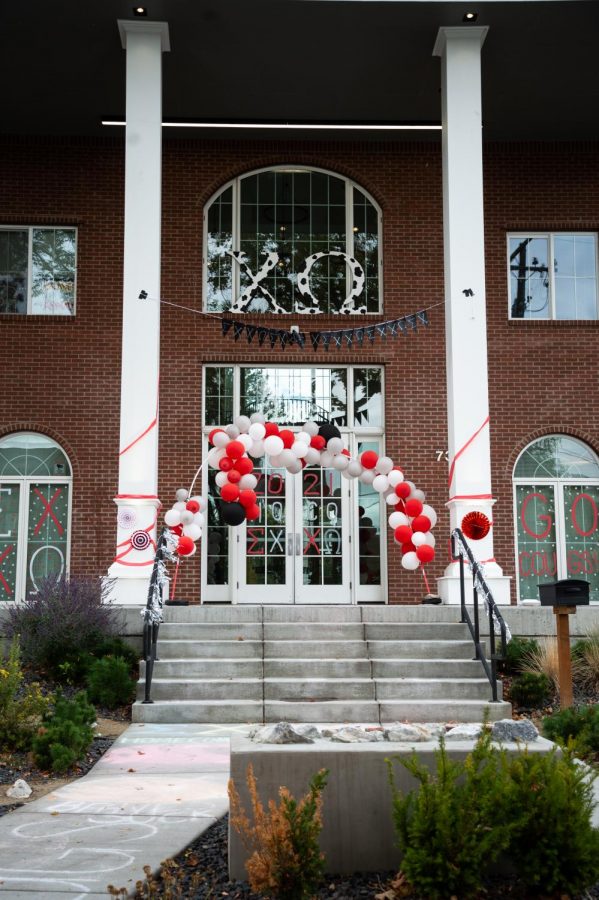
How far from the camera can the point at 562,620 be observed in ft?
32.4

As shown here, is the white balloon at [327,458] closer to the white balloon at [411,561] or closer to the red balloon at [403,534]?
the red balloon at [403,534]

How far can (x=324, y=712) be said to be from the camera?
9.55m

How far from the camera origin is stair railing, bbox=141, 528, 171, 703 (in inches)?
384

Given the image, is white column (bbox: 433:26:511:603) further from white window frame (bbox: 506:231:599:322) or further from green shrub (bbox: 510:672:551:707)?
white window frame (bbox: 506:231:599:322)

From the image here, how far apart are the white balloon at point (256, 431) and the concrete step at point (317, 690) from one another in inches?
126

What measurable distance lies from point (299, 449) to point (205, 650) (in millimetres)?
2801

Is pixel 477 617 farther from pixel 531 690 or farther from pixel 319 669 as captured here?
pixel 319 669

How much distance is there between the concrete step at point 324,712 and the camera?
9.54 m

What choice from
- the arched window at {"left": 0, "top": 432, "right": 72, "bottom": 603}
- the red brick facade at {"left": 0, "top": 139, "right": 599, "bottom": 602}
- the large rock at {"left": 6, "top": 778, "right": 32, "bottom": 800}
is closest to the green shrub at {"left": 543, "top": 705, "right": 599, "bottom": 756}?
the large rock at {"left": 6, "top": 778, "right": 32, "bottom": 800}

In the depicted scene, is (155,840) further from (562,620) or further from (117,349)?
(117,349)

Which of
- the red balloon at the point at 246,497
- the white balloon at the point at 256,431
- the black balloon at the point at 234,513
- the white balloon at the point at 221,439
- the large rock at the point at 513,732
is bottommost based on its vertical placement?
the large rock at the point at 513,732

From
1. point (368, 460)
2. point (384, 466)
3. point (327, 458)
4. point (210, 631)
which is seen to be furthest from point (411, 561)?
point (210, 631)

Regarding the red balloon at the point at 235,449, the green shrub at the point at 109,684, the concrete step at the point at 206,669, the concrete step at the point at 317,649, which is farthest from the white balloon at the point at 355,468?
the green shrub at the point at 109,684

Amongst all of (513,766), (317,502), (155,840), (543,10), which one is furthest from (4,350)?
(513,766)
